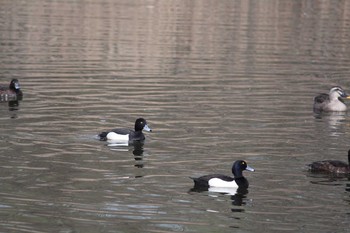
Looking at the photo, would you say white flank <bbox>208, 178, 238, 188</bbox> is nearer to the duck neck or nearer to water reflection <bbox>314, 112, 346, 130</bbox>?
the duck neck

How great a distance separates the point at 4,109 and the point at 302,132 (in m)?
8.99

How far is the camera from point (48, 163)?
21.9 meters

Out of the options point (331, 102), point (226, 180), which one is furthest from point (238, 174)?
point (331, 102)

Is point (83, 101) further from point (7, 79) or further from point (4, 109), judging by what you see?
point (7, 79)

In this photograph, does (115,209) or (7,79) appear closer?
(115,209)

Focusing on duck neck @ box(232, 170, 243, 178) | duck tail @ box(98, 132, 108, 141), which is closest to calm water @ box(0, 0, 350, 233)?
duck tail @ box(98, 132, 108, 141)

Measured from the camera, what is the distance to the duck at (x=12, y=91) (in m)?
31.0

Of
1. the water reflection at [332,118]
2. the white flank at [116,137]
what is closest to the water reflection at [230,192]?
the white flank at [116,137]

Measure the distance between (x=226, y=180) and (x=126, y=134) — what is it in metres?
5.19

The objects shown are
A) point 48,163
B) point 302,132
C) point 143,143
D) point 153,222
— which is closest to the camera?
point 153,222

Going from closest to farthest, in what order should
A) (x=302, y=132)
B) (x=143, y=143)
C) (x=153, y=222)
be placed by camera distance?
(x=153, y=222)
(x=143, y=143)
(x=302, y=132)

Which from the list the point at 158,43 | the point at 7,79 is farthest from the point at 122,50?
the point at 7,79

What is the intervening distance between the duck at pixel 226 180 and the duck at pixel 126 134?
191 inches

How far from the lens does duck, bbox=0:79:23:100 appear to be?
102 feet
